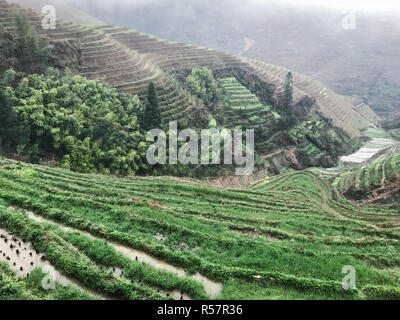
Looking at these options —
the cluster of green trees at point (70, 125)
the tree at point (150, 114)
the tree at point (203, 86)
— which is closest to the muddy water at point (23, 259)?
the cluster of green trees at point (70, 125)

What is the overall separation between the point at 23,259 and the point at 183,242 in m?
6.81

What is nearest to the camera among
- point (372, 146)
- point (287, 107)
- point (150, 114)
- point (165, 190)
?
point (165, 190)

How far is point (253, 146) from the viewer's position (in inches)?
2235

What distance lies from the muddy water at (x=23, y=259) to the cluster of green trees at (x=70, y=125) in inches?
708

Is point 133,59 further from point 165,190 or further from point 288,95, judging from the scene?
point 165,190

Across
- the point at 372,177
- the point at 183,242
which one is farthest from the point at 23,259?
the point at 372,177

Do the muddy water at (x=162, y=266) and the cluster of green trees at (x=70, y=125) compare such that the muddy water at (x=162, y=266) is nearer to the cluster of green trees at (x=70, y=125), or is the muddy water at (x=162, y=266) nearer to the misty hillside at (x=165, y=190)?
the misty hillside at (x=165, y=190)

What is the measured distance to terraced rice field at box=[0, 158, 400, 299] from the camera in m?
12.1

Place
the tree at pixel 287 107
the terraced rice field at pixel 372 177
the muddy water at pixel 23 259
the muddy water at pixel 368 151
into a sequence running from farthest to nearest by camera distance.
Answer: the muddy water at pixel 368 151, the tree at pixel 287 107, the terraced rice field at pixel 372 177, the muddy water at pixel 23 259

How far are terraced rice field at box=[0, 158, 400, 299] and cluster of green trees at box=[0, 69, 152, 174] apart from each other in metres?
8.88

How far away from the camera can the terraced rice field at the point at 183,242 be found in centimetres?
1210

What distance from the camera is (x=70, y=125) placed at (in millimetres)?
32969
